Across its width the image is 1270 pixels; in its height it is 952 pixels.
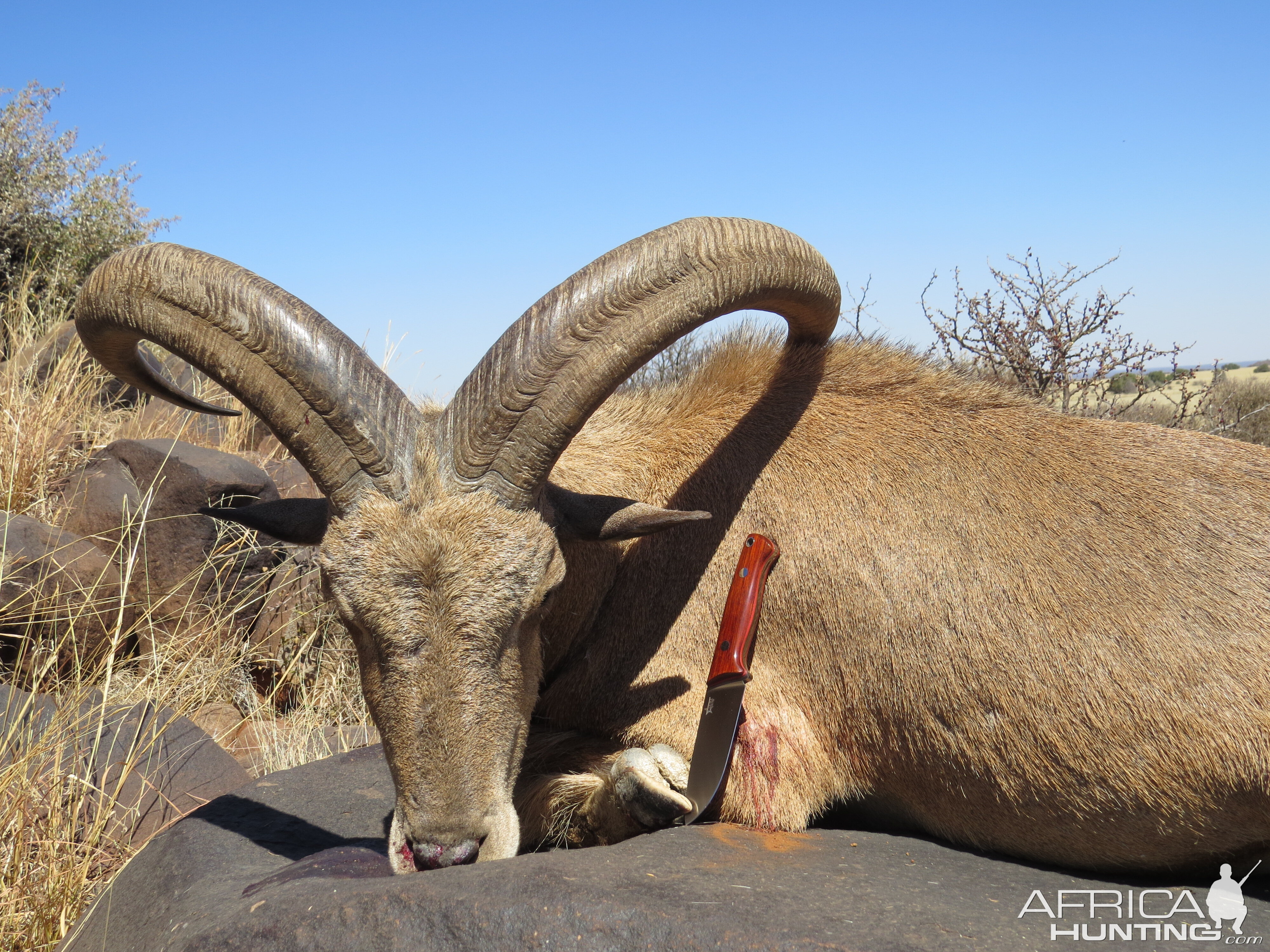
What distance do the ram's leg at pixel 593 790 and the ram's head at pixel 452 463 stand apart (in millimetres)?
486

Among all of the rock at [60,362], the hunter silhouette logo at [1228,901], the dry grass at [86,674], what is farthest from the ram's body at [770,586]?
the rock at [60,362]

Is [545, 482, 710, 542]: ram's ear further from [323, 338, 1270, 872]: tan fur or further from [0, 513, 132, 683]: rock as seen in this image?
[0, 513, 132, 683]: rock

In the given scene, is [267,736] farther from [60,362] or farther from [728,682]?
[60,362]

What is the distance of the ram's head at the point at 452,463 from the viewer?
382cm

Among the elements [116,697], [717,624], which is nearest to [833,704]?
[717,624]

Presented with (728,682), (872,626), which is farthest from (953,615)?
(728,682)

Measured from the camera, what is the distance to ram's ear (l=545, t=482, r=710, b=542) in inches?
169

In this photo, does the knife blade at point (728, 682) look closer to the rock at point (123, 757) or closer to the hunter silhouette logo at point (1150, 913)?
the hunter silhouette logo at point (1150, 913)

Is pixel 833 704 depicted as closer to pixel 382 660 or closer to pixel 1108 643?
pixel 1108 643

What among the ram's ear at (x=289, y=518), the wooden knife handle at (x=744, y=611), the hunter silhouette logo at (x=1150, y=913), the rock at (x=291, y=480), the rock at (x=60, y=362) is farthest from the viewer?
the rock at (x=60, y=362)

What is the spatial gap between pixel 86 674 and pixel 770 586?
18.9 ft

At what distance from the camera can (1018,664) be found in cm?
418

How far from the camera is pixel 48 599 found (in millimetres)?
7027

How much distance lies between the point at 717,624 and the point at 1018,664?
140cm
